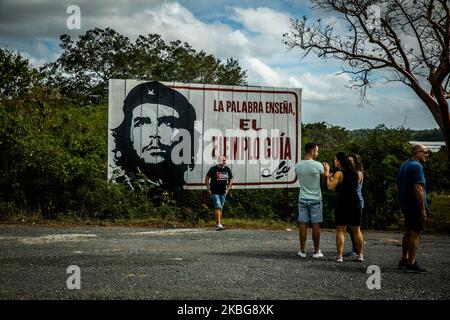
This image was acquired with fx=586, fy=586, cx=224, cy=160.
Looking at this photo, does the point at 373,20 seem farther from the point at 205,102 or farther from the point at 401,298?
the point at 401,298

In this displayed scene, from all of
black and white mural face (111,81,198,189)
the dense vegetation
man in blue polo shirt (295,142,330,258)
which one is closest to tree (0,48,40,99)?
the dense vegetation

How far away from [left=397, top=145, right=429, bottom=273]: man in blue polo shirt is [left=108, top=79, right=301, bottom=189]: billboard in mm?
8351

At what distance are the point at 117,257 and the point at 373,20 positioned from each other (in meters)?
20.7

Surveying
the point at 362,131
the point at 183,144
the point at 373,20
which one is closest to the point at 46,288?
the point at 183,144

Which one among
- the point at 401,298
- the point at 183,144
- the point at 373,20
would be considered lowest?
the point at 401,298

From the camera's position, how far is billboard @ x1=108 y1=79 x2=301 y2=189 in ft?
52.8

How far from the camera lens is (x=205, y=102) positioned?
17031mm

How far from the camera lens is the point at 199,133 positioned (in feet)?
55.3

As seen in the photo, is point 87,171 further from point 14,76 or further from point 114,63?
point 114,63

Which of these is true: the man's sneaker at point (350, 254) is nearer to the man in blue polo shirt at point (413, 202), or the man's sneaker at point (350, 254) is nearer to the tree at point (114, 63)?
the man in blue polo shirt at point (413, 202)

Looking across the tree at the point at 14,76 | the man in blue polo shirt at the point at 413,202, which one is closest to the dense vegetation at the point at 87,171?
the tree at the point at 14,76

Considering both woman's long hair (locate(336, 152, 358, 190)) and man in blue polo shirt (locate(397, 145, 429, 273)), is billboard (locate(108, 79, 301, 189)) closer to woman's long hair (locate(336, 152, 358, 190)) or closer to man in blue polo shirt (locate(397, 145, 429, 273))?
woman's long hair (locate(336, 152, 358, 190))

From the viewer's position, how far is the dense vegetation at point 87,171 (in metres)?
14.9

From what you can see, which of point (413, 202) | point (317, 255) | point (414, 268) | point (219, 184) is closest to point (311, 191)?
point (317, 255)
